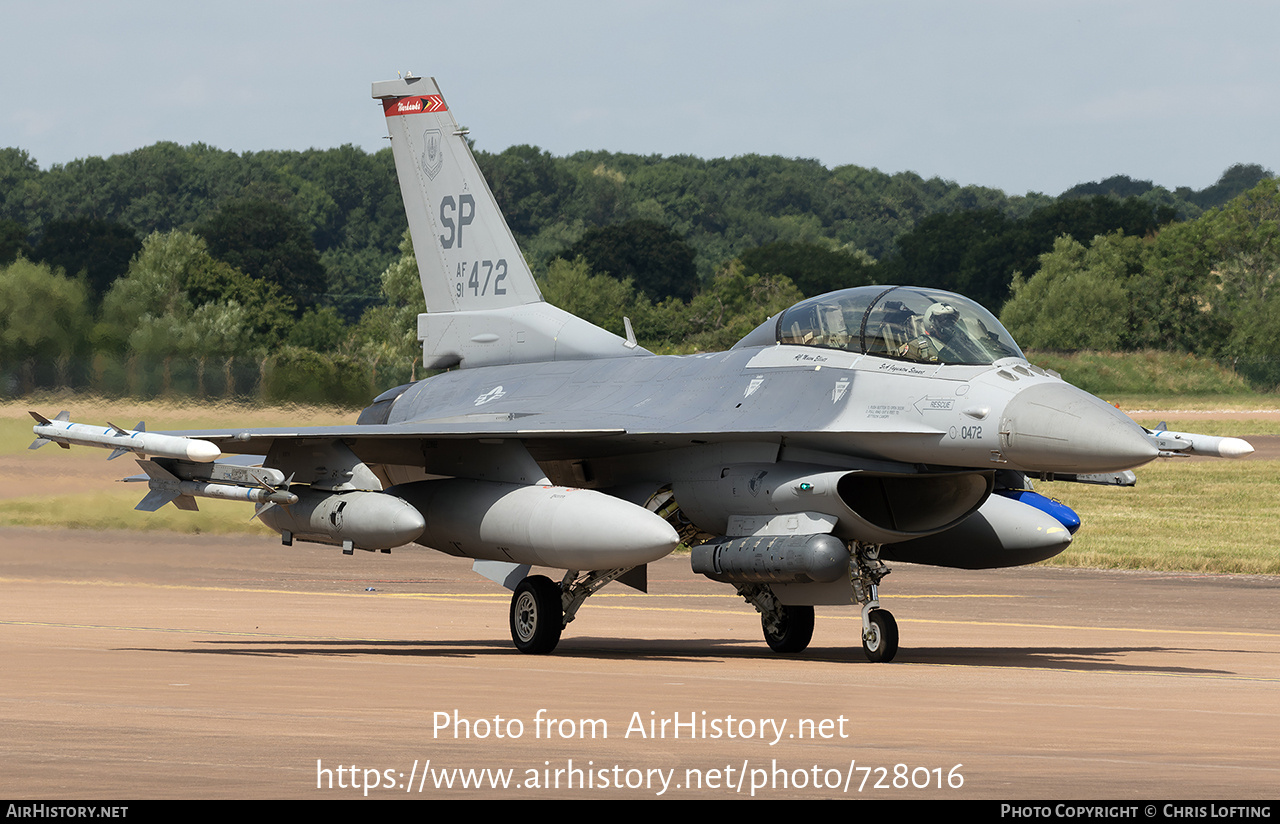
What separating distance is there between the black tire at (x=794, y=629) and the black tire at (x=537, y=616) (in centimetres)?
226

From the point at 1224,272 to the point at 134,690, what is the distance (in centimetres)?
8648

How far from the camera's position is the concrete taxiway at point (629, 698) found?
8406 mm

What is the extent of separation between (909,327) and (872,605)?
2.57 metres

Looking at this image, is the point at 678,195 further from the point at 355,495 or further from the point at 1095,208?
the point at 355,495

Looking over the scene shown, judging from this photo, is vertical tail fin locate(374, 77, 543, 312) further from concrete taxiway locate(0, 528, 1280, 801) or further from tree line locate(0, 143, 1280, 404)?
tree line locate(0, 143, 1280, 404)

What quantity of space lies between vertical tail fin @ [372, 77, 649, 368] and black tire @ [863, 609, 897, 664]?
228 inches

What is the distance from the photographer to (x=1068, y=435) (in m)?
14.0

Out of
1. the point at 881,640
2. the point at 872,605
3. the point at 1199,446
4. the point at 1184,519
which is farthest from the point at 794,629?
the point at 1184,519

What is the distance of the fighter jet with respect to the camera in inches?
586

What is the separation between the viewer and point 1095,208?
365 feet

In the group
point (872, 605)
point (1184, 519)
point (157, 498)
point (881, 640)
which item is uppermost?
point (157, 498)

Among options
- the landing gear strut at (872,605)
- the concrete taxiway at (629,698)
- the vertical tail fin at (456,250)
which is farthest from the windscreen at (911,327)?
the vertical tail fin at (456,250)

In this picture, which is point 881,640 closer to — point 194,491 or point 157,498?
point 194,491
